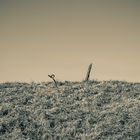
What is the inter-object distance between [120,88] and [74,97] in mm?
4029

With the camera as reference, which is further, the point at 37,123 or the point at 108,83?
the point at 108,83

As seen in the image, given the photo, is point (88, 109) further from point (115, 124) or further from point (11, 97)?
point (11, 97)

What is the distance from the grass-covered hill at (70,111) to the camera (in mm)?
29469

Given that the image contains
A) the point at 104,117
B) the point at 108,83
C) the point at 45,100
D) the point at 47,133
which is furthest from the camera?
the point at 108,83

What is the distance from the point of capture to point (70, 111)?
108ft

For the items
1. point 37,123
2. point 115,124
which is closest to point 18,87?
point 37,123

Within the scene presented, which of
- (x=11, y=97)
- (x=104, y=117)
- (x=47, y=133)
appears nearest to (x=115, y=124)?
(x=104, y=117)

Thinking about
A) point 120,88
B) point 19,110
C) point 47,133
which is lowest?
point 47,133

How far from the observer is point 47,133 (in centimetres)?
Result: 2970

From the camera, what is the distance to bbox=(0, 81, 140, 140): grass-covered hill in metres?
29.5

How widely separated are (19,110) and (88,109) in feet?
16.3

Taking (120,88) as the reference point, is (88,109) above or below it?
below

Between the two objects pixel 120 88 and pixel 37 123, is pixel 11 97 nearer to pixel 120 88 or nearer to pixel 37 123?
pixel 37 123

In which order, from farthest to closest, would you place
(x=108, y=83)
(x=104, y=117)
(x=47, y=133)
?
1. (x=108, y=83)
2. (x=104, y=117)
3. (x=47, y=133)
